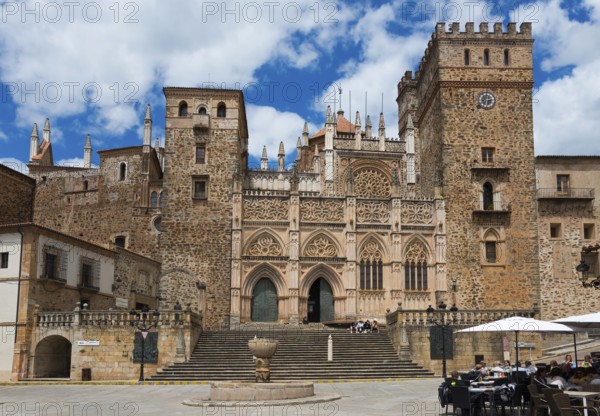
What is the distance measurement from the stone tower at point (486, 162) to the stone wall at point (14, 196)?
24.5 metres

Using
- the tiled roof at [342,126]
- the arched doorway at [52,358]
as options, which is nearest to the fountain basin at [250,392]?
the arched doorway at [52,358]

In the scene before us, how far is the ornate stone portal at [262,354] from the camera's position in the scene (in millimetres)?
20359

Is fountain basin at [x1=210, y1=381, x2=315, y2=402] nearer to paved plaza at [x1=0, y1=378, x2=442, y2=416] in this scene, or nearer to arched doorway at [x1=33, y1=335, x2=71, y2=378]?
paved plaza at [x1=0, y1=378, x2=442, y2=416]

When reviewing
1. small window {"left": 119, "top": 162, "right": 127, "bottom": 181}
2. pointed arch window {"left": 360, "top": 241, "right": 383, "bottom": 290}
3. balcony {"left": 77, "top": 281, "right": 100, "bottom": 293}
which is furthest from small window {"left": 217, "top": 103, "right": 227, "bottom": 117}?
small window {"left": 119, "top": 162, "right": 127, "bottom": 181}

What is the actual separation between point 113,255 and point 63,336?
10.3m

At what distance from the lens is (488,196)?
136 ft

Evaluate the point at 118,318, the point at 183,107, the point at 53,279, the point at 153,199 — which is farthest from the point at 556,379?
the point at 153,199

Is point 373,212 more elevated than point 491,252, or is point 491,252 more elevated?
point 373,212

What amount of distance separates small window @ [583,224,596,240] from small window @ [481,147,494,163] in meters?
6.74

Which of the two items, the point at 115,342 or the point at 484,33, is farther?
the point at 484,33

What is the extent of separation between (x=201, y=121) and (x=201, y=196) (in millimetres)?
4543

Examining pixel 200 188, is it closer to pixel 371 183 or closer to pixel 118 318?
pixel 118 318

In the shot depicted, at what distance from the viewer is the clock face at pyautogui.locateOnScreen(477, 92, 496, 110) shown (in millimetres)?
41906

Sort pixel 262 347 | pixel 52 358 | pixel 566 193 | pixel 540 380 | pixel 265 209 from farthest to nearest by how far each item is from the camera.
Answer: pixel 566 193 < pixel 265 209 < pixel 52 358 < pixel 262 347 < pixel 540 380
